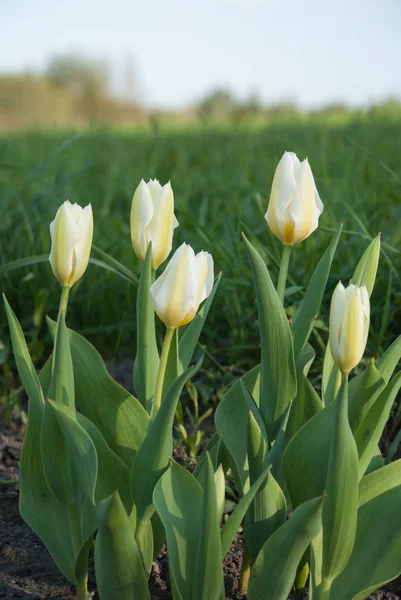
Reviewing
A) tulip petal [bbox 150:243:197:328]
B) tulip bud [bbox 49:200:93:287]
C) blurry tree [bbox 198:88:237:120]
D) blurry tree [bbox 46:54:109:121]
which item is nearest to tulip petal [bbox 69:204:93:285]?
tulip bud [bbox 49:200:93:287]

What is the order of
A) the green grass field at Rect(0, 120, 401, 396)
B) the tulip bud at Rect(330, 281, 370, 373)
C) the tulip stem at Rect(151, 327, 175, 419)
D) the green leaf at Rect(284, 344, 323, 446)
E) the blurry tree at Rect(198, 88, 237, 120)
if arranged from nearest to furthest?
the tulip bud at Rect(330, 281, 370, 373), the tulip stem at Rect(151, 327, 175, 419), the green leaf at Rect(284, 344, 323, 446), the green grass field at Rect(0, 120, 401, 396), the blurry tree at Rect(198, 88, 237, 120)

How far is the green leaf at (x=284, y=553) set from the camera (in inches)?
33.9

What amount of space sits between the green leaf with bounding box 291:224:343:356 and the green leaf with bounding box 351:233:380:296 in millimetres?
42

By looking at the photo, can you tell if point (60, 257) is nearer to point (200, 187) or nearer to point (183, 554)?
point (183, 554)

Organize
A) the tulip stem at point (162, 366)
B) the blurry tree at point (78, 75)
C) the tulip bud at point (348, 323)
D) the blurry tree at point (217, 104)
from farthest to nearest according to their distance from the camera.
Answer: the blurry tree at point (78, 75)
the blurry tree at point (217, 104)
the tulip stem at point (162, 366)
the tulip bud at point (348, 323)

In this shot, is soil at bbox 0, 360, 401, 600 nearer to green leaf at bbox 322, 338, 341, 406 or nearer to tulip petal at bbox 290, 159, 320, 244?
green leaf at bbox 322, 338, 341, 406

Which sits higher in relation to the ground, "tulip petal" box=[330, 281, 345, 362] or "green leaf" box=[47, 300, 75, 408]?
"tulip petal" box=[330, 281, 345, 362]

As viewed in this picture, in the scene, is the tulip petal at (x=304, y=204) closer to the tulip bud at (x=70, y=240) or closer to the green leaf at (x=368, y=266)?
the green leaf at (x=368, y=266)

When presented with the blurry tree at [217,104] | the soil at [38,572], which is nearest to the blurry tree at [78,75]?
the blurry tree at [217,104]

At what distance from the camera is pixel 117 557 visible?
36.7 inches

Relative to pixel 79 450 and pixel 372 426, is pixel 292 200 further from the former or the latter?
pixel 79 450

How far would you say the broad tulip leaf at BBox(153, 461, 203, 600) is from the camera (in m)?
0.92

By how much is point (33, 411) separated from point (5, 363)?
3.28 ft

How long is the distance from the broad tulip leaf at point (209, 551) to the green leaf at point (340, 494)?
0.47 feet
